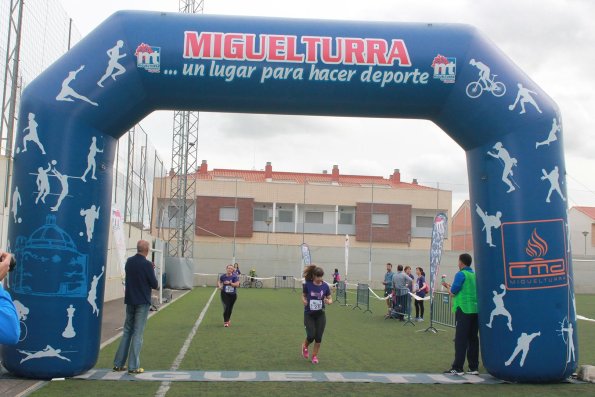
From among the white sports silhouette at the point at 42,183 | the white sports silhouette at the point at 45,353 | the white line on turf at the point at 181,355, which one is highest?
the white sports silhouette at the point at 42,183

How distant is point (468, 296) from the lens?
9492mm

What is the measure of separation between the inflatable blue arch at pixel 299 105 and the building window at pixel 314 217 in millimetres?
41360

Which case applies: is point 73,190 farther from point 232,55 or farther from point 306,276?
point 306,276

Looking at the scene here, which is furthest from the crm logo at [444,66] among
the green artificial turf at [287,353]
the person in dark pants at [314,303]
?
the green artificial turf at [287,353]

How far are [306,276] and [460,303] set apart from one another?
2.58 m

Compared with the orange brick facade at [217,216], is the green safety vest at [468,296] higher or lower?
lower

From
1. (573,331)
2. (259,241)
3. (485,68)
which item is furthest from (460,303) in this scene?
(259,241)

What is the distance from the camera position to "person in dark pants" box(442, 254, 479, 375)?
30.7 feet

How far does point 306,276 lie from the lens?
10820mm

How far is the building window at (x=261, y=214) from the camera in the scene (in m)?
50.1

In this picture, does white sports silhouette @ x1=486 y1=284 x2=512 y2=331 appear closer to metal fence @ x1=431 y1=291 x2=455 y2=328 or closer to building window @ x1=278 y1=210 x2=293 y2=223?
metal fence @ x1=431 y1=291 x2=455 y2=328

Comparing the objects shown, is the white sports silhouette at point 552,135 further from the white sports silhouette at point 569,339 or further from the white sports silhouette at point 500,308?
the white sports silhouette at point 569,339

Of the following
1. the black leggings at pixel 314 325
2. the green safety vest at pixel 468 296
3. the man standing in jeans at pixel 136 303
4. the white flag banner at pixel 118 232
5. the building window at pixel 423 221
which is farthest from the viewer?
the building window at pixel 423 221

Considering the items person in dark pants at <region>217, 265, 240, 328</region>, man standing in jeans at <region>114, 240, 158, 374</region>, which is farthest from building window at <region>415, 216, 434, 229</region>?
man standing in jeans at <region>114, 240, 158, 374</region>
